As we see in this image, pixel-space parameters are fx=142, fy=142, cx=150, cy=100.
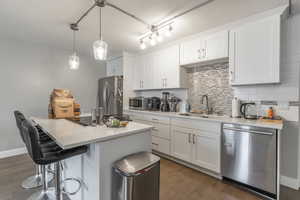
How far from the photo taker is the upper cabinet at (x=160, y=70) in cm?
307

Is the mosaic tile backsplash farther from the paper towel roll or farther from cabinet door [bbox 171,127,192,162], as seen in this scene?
cabinet door [bbox 171,127,192,162]

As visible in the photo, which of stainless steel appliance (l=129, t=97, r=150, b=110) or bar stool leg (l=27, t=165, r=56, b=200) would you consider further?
stainless steel appliance (l=129, t=97, r=150, b=110)

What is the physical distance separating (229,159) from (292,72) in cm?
154

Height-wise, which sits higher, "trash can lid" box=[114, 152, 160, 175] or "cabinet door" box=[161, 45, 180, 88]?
"cabinet door" box=[161, 45, 180, 88]

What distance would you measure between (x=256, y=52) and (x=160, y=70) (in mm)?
1849

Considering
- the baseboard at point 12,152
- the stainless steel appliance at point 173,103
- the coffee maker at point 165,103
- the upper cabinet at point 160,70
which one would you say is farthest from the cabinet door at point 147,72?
the baseboard at point 12,152

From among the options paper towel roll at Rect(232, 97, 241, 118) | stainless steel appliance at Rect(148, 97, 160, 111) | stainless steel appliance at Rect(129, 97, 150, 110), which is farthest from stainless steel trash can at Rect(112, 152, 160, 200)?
stainless steel appliance at Rect(129, 97, 150, 110)

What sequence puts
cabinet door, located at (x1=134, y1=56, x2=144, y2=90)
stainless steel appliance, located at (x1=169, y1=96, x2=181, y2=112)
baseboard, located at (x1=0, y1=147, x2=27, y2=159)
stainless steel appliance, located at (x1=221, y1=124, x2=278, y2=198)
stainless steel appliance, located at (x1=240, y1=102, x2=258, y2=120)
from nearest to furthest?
stainless steel appliance, located at (x1=221, y1=124, x2=278, y2=198), stainless steel appliance, located at (x1=240, y1=102, x2=258, y2=120), baseboard, located at (x1=0, y1=147, x2=27, y2=159), stainless steel appliance, located at (x1=169, y1=96, x2=181, y2=112), cabinet door, located at (x1=134, y1=56, x2=144, y2=90)

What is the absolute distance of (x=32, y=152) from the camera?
3.95ft

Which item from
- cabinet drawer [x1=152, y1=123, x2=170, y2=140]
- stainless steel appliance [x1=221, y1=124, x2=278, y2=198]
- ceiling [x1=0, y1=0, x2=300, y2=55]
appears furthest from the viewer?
cabinet drawer [x1=152, y1=123, x2=170, y2=140]

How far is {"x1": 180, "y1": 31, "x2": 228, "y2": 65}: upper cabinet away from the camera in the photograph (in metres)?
2.40

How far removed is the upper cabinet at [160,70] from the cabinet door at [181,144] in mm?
1000

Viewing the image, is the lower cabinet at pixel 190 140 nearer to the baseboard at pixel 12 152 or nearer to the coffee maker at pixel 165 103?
the coffee maker at pixel 165 103

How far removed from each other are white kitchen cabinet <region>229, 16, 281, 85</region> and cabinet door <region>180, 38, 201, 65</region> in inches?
22.3
